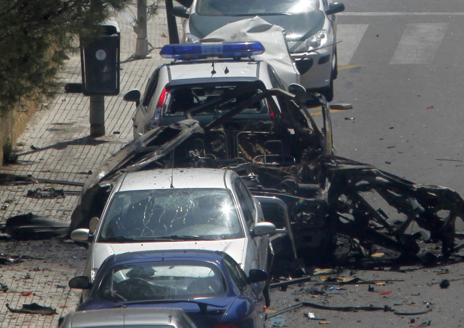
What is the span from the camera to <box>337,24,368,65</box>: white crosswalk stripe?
2270 centimetres

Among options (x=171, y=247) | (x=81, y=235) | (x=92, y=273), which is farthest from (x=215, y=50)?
(x=92, y=273)

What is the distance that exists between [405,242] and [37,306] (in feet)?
13.2

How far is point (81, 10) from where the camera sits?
30.1ft

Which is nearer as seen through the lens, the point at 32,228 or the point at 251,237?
the point at 251,237

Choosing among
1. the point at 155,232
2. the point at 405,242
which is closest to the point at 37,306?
the point at 155,232

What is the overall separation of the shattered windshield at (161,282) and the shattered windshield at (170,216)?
116 cm

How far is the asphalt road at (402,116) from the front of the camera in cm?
1104

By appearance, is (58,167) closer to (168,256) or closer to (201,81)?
(201,81)

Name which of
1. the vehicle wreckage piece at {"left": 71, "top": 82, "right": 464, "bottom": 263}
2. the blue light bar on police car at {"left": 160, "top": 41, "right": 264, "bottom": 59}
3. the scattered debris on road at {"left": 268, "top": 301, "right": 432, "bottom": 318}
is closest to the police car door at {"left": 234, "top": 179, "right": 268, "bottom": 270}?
the scattered debris on road at {"left": 268, "top": 301, "right": 432, "bottom": 318}

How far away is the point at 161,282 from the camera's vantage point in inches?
337

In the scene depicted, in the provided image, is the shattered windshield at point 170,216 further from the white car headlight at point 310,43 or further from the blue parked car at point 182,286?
the white car headlight at point 310,43

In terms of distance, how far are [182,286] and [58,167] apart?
840 centimetres

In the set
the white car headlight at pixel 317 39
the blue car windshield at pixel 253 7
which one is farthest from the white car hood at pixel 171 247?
the blue car windshield at pixel 253 7

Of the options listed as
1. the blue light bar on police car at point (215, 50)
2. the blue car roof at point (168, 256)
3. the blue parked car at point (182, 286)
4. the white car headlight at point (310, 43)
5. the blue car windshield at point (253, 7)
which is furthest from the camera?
the blue car windshield at point (253, 7)
